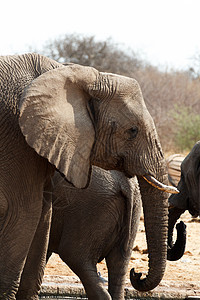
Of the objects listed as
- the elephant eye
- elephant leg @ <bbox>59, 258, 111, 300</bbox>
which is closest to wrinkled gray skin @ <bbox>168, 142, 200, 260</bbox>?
elephant leg @ <bbox>59, 258, 111, 300</bbox>

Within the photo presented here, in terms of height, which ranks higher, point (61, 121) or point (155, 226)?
point (61, 121)

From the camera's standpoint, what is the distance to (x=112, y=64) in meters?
25.4

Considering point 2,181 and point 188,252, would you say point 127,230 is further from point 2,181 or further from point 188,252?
point 188,252

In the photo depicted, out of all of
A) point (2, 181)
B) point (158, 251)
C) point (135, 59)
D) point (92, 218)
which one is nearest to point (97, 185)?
point (92, 218)

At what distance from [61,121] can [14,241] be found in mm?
624

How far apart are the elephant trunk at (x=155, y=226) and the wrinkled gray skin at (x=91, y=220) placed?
0.51m

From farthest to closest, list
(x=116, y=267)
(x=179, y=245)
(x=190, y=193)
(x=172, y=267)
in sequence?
(x=172, y=267)
(x=190, y=193)
(x=179, y=245)
(x=116, y=267)

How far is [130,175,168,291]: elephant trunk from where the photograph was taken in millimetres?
3275

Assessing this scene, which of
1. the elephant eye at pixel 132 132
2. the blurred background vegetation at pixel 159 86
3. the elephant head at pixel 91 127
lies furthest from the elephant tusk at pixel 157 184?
the blurred background vegetation at pixel 159 86

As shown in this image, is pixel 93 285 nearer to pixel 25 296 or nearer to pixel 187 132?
pixel 25 296

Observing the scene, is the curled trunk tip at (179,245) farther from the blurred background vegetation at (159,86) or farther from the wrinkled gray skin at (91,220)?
the blurred background vegetation at (159,86)

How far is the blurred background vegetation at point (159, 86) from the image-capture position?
51.8 feet

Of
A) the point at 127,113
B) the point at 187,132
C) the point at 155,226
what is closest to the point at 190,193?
the point at 155,226

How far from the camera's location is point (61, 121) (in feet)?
9.70
